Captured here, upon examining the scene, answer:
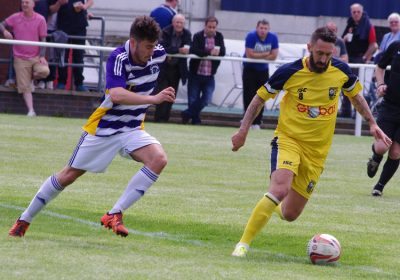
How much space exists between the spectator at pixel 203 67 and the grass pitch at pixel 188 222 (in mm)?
4060

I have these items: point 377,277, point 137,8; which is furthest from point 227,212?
point 137,8

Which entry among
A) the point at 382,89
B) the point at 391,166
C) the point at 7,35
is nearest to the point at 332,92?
the point at 382,89

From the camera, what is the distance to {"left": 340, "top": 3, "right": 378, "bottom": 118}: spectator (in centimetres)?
2314

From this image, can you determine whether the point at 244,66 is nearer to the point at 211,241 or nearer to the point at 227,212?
the point at 227,212

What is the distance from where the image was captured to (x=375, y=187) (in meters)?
13.5

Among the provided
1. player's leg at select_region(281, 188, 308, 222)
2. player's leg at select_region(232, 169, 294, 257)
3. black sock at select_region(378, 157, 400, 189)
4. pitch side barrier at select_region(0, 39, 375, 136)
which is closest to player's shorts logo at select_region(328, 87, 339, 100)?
player's leg at select_region(281, 188, 308, 222)

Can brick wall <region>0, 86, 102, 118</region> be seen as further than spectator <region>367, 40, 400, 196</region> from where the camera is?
Yes

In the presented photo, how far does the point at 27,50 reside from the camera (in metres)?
21.4

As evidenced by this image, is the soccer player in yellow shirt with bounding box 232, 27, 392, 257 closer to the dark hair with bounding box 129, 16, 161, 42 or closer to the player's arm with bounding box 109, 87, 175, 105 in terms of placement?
the player's arm with bounding box 109, 87, 175, 105

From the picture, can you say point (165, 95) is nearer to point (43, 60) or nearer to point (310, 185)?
point (310, 185)

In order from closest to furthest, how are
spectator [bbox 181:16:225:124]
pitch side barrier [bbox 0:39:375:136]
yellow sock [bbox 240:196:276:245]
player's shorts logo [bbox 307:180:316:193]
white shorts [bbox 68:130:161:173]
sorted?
yellow sock [bbox 240:196:276:245] < white shorts [bbox 68:130:161:173] < player's shorts logo [bbox 307:180:316:193] < pitch side barrier [bbox 0:39:375:136] < spectator [bbox 181:16:225:124]

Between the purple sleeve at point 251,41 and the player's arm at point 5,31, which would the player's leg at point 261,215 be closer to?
the player's arm at point 5,31

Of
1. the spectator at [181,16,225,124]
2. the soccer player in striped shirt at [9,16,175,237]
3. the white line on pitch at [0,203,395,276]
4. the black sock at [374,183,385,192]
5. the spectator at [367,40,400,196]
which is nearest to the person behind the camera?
the white line on pitch at [0,203,395,276]

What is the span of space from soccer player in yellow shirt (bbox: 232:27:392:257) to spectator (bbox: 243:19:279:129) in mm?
12445
